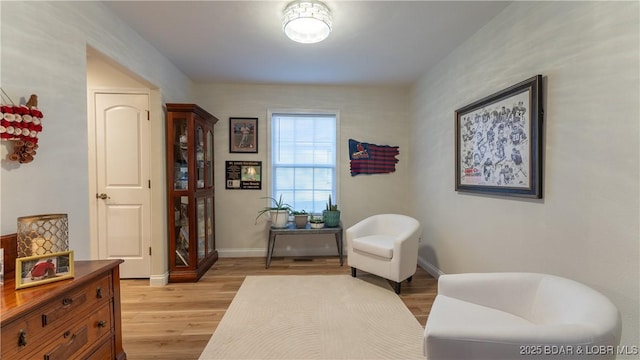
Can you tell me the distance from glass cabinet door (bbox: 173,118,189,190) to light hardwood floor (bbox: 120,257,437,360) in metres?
1.12

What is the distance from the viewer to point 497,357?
101 cm

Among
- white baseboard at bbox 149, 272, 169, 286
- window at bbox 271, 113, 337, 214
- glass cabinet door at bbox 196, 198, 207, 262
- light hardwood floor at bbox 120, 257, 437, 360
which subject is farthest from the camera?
window at bbox 271, 113, 337, 214

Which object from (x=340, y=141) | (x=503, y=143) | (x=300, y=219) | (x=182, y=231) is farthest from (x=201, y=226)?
(x=503, y=143)

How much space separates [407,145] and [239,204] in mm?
2622

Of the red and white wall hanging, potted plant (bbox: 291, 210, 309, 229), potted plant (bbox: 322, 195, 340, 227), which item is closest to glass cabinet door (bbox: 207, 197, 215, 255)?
potted plant (bbox: 291, 210, 309, 229)

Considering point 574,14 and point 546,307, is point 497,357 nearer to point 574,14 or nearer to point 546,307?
point 546,307

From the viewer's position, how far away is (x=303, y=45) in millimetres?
2604

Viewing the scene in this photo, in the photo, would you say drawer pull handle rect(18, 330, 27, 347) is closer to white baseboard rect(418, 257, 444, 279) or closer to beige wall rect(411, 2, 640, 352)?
beige wall rect(411, 2, 640, 352)

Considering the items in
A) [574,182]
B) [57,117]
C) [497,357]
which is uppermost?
[57,117]

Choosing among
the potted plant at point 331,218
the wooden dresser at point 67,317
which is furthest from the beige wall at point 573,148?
the wooden dresser at point 67,317

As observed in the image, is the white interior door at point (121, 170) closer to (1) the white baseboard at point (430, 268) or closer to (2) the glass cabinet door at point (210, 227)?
(2) the glass cabinet door at point (210, 227)

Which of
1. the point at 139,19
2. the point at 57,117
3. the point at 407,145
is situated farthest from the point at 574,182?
the point at 139,19

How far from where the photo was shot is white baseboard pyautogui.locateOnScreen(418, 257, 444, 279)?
3.06 metres

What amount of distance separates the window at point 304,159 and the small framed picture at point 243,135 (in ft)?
0.88
